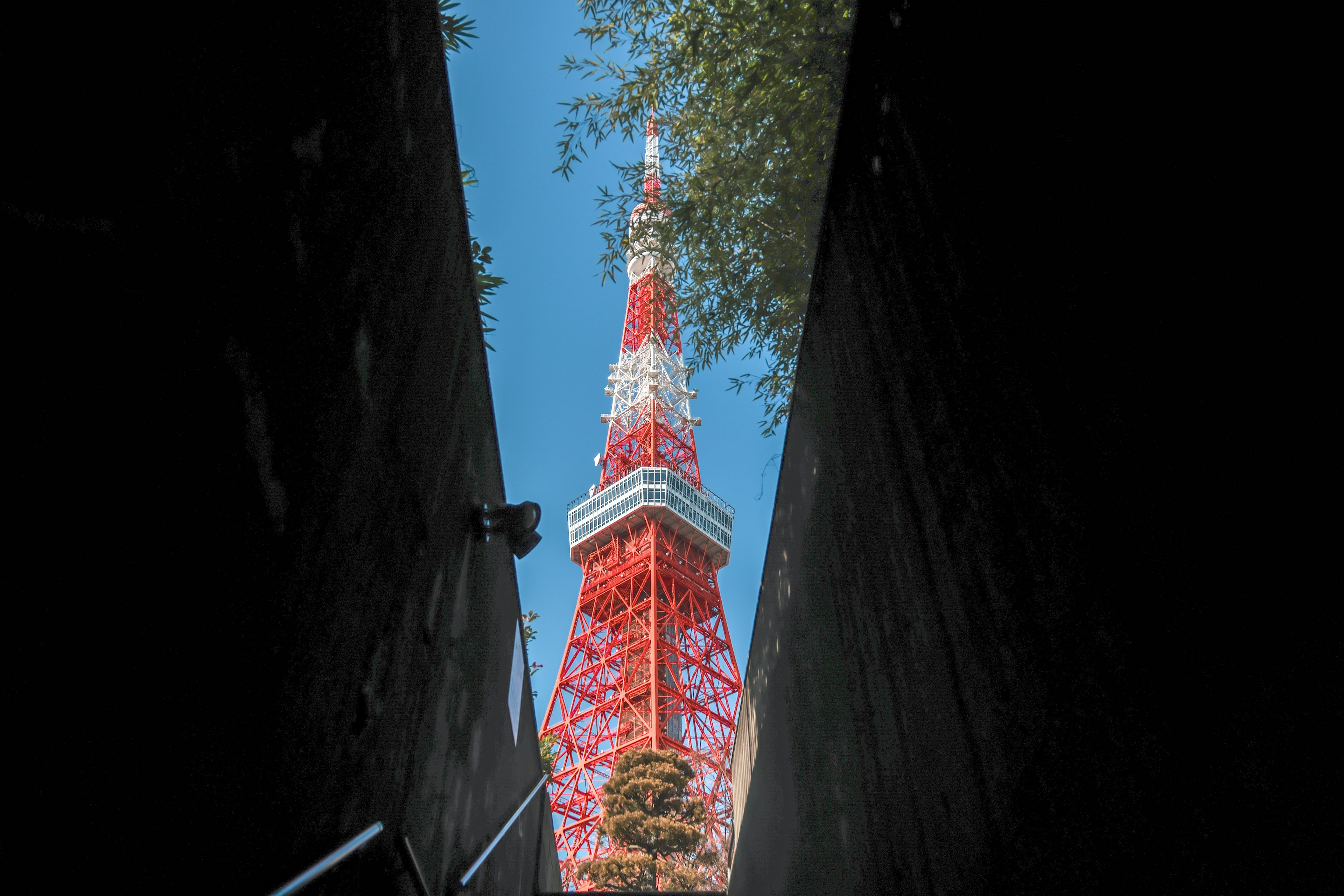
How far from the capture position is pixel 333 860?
55.1 inches

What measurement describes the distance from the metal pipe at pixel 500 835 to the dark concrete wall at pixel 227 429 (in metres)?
0.63

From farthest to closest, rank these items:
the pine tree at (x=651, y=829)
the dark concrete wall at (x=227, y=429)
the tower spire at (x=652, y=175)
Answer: the pine tree at (x=651, y=829), the tower spire at (x=652, y=175), the dark concrete wall at (x=227, y=429)

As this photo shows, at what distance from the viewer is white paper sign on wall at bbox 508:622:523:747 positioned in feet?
12.2

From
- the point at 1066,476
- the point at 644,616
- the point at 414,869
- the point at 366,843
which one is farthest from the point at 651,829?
the point at 1066,476

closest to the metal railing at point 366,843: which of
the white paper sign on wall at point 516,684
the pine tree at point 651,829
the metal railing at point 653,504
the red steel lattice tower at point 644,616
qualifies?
the white paper sign on wall at point 516,684

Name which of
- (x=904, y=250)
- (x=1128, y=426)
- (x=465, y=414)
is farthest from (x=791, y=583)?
(x=1128, y=426)

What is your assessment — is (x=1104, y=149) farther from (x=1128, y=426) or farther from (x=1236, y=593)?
(x=1236, y=593)

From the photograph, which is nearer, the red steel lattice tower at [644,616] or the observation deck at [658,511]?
the red steel lattice tower at [644,616]

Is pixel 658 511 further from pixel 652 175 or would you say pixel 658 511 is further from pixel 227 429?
pixel 227 429

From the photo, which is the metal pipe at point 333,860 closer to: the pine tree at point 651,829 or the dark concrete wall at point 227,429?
the dark concrete wall at point 227,429

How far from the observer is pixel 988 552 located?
1457 millimetres

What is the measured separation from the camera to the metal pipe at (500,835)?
2.62m

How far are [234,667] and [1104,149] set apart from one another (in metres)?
1.40

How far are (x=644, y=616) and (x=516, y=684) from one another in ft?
69.4
